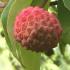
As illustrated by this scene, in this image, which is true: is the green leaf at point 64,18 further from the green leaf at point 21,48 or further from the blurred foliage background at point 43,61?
the blurred foliage background at point 43,61

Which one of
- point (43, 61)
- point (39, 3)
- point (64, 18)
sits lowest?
point (43, 61)

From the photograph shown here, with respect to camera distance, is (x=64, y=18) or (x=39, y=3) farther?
(x=64, y=18)

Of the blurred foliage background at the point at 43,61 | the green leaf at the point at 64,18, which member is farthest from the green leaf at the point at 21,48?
the blurred foliage background at the point at 43,61

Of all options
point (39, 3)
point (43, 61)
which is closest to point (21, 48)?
point (39, 3)

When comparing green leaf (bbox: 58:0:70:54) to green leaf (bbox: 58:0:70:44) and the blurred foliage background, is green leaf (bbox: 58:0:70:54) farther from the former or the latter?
the blurred foliage background

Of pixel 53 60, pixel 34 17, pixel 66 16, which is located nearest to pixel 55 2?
pixel 66 16

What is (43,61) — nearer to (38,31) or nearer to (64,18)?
(64,18)

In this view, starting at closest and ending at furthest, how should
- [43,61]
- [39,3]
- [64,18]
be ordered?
[39,3], [64,18], [43,61]

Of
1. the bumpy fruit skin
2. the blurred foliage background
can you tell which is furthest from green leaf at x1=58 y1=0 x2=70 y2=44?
the blurred foliage background
